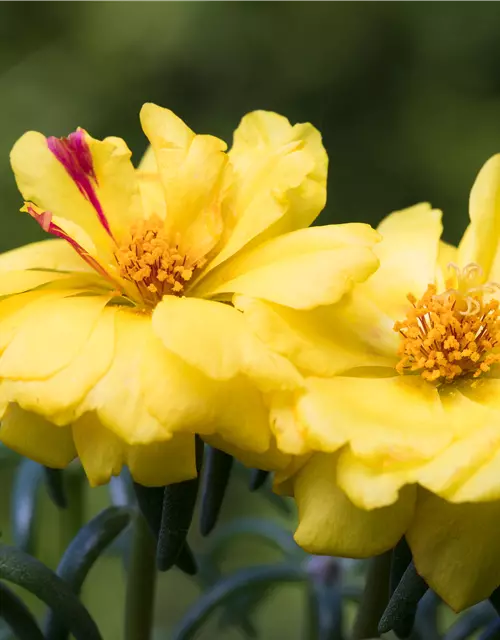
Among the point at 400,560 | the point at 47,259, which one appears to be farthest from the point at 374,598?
the point at 47,259

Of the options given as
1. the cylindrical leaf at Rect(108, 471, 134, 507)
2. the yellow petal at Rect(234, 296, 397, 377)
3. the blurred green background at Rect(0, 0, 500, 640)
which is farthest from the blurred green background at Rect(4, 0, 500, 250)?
the yellow petal at Rect(234, 296, 397, 377)

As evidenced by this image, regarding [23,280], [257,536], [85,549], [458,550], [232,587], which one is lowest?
[257,536]

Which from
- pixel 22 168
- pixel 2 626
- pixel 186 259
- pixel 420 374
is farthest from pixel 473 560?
pixel 2 626

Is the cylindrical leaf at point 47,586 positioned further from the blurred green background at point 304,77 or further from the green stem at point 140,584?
the blurred green background at point 304,77

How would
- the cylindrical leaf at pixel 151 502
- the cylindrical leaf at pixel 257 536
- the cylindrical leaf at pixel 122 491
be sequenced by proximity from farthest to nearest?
the cylindrical leaf at pixel 257 536 < the cylindrical leaf at pixel 122 491 < the cylindrical leaf at pixel 151 502

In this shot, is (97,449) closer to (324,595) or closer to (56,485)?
(56,485)

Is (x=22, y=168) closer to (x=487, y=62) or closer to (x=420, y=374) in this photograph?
(x=420, y=374)

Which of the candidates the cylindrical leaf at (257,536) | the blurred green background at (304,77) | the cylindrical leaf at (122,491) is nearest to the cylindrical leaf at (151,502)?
the cylindrical leaf at (122,491)
